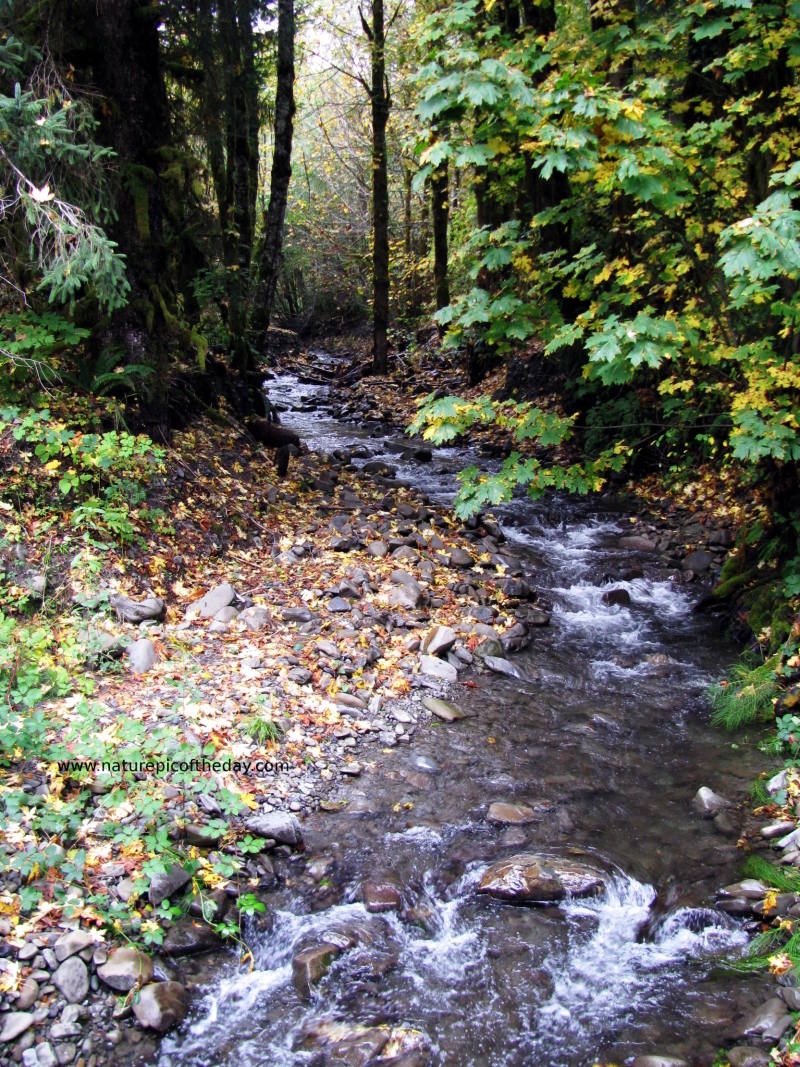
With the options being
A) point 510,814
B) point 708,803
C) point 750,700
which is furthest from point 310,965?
point 750,700

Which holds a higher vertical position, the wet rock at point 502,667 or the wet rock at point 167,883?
the wet rock at point 502,667

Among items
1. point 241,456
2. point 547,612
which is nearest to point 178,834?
point 547,612

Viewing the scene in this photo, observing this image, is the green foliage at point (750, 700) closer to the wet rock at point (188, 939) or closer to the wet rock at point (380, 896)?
the wet rock at point (380, 896)

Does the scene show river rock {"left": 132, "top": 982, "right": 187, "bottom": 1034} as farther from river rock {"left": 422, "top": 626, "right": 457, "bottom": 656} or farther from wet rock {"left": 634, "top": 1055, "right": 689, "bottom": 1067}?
river rock {"left": 422, "top": 626, "right": 457, "bottom": 656}

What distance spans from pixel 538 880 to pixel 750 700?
2.76 m

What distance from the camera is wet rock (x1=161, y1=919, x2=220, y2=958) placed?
3.80 meters

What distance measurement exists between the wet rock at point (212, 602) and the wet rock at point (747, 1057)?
5057 mm

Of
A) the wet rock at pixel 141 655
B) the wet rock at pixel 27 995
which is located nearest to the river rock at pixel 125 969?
the wet rock at pixel 27 995

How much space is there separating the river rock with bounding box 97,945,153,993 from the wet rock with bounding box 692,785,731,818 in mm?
3688

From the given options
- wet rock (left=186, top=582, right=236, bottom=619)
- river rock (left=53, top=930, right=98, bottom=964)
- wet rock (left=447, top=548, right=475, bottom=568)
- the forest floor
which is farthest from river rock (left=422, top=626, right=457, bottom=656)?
river rock (left=53, top=930, right=98, bottom=964)

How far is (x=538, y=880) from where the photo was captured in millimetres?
4453

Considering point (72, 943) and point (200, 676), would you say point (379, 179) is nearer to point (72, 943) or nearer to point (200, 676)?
point (200, 676)

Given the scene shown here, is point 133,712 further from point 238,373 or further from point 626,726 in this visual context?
point 238,373

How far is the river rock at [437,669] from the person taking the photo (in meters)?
6.79
